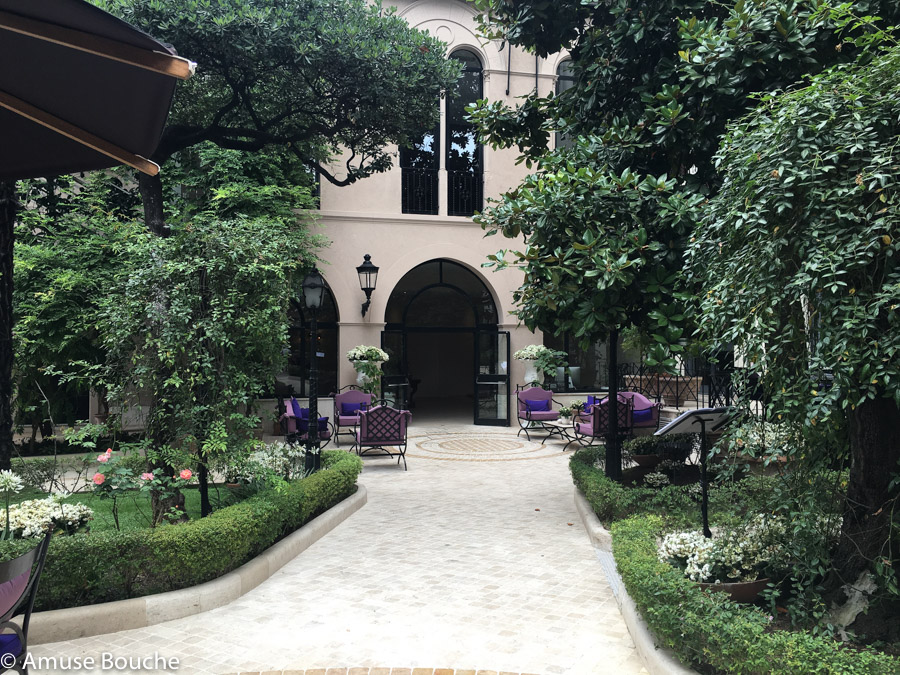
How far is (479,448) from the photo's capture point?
1302 centimetres

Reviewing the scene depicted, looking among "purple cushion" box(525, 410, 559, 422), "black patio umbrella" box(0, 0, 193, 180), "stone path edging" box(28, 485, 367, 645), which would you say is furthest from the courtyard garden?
"purple cushion" box(525, 410, 559, 422)

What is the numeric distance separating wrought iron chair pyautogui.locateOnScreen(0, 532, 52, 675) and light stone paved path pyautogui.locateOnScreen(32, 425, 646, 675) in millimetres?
1257

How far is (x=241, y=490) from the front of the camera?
6.27 m

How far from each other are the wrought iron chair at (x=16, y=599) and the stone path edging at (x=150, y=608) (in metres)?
1.42

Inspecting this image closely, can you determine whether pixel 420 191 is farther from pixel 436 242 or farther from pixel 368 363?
pixel 368 363

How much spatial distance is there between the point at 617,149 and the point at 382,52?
15.8 ft

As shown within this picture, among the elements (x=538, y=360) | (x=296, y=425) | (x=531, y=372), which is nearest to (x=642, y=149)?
(x=296, y=425)

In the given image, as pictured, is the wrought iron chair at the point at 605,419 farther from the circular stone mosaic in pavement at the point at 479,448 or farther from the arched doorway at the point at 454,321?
the arched doorway at the point at 454,321

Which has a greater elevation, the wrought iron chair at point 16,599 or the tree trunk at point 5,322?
the tree trunk at point 5,322

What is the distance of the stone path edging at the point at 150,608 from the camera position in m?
4.20

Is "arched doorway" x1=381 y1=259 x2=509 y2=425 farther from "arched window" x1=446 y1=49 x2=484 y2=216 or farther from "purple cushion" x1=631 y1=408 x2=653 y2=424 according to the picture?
"purple cushion" x1=631 y1=408 x2=653 y2=424

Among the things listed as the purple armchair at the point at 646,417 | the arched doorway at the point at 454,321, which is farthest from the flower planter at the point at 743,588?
the arched doorway at the point at 454,321

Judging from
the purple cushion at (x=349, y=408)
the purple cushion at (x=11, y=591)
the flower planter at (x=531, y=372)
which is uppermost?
the flower planter at (x=531, y=372)

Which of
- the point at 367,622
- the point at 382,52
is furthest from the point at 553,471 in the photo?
the point at 382,52
